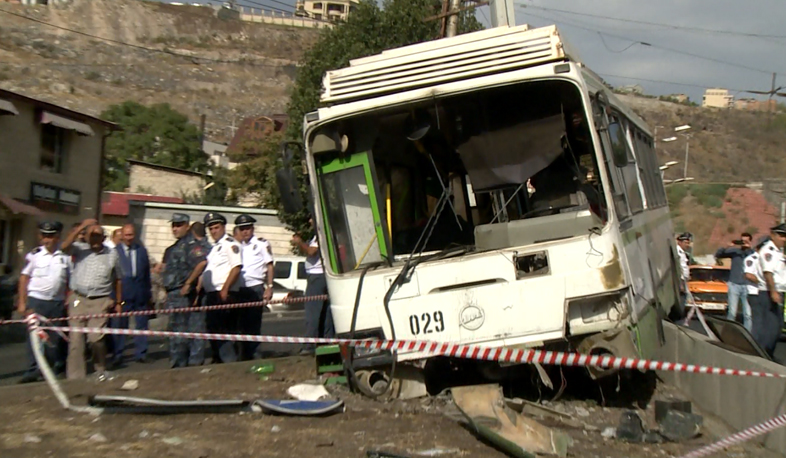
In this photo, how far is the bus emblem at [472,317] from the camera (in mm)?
7656

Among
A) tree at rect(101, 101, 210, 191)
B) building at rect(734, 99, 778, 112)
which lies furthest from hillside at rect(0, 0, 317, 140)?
building at rect(734, 99, 778, 112)

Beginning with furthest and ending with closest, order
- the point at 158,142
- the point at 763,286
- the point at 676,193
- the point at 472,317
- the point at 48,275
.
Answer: the point at 158,142
the point at 676,193
the point at 763,286
the point at 48,275
the point at 472,317

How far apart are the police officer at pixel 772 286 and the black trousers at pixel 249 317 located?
21.8 feet

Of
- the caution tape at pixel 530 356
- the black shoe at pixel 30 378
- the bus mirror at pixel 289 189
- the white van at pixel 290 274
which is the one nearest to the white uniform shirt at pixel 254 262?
the black shoe at pixel 30 378

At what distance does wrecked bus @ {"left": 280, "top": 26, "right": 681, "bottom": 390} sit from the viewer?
755 cm

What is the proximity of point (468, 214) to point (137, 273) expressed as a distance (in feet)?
18.2

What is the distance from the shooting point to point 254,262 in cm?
1187

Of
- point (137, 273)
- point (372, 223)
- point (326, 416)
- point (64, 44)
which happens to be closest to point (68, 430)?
point (326, 416)

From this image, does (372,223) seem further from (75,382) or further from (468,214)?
(75,382)

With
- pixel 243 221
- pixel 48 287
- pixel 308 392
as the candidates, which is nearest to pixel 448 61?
pixel 308 392

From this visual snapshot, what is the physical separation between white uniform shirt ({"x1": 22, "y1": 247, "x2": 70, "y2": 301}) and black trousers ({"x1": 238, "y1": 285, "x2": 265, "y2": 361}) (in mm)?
2078

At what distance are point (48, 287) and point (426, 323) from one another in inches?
196

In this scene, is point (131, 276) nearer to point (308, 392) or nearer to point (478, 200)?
point (308, 392)

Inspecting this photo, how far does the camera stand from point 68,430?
6.75 m
